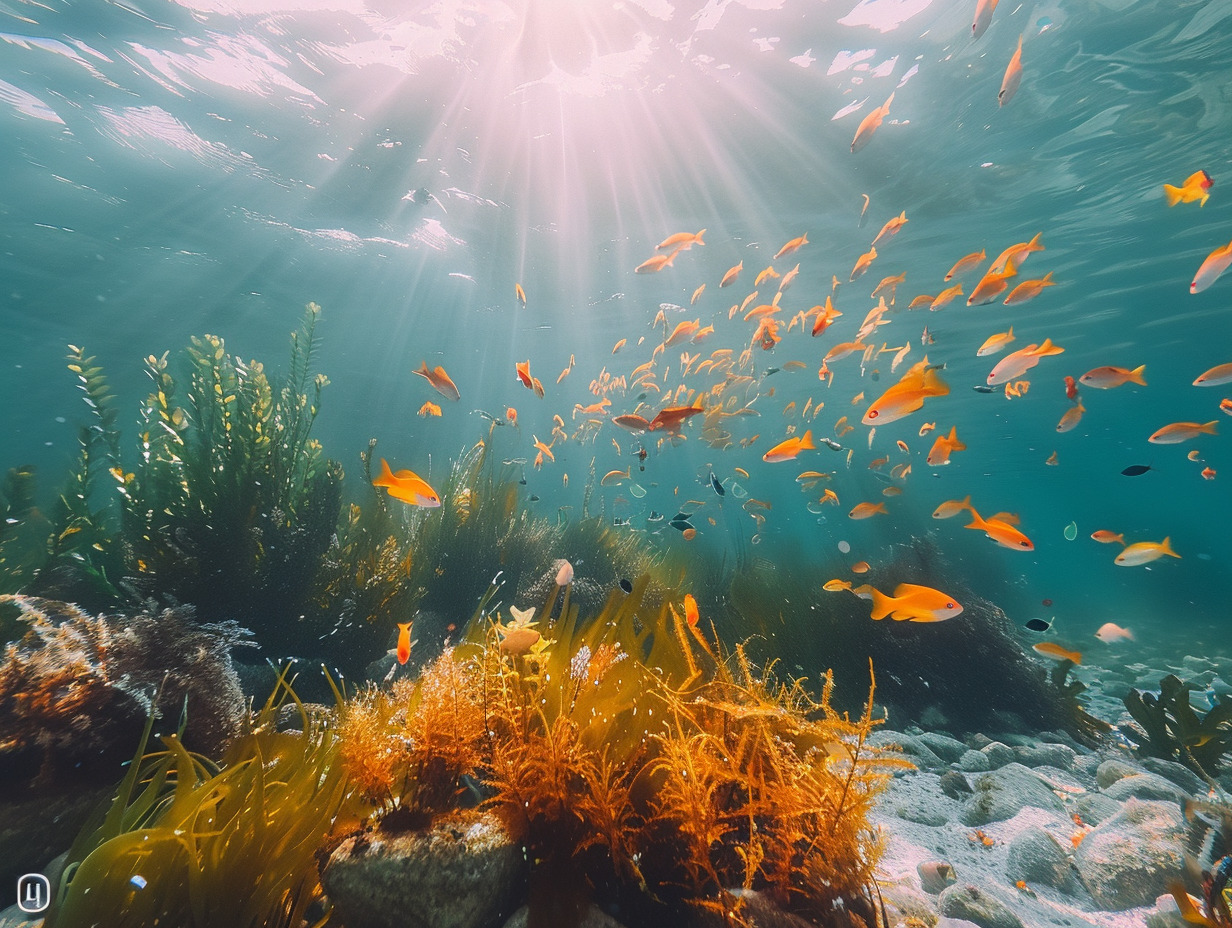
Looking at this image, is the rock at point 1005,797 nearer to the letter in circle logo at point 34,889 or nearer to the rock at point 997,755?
the rock at point 997,755

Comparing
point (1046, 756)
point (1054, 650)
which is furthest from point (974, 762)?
point (1054, 650)

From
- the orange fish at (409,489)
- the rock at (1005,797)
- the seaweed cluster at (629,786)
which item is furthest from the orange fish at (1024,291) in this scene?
the orange fish at (409,489)

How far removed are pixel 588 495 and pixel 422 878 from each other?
8.64 m

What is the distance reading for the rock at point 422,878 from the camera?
1591mm

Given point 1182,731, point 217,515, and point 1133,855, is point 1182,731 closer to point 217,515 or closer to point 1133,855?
point 1133,855

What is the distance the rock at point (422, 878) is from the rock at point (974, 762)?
4.90 m

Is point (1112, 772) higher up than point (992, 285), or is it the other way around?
point (992, 285)

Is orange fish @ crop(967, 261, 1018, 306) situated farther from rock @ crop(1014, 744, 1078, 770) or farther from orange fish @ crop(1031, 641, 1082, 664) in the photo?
rock @ crop(1014, 744, 1078, 770)

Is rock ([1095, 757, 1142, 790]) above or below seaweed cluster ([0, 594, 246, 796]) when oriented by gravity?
below

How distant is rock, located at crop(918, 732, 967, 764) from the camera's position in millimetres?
4758

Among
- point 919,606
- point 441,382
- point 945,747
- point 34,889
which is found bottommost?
point 945,747

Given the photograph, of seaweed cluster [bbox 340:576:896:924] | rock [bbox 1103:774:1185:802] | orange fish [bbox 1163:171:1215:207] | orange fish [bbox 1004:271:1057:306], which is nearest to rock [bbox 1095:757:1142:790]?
rock [bbox 1103:774:1185:802]

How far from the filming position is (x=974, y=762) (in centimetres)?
448

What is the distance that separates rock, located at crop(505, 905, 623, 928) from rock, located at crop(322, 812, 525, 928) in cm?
8
